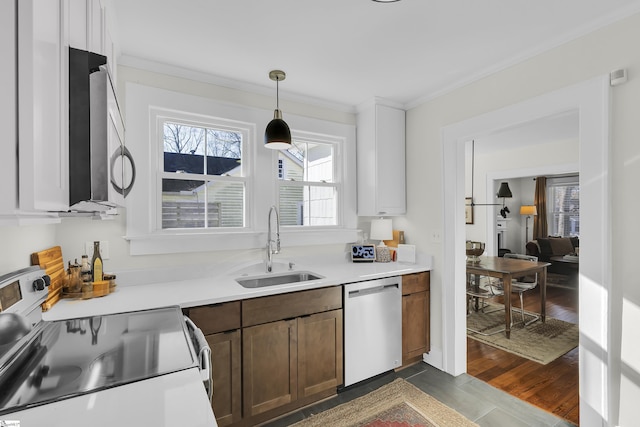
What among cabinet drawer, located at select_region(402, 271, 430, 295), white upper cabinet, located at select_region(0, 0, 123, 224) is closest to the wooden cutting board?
white upper cabinet, located at select_region(0, 0, 123, 224)

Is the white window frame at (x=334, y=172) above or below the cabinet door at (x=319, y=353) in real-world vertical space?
above

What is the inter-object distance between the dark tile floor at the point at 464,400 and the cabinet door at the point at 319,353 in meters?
0.14

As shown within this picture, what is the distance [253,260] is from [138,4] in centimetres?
187

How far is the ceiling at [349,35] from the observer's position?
171cm

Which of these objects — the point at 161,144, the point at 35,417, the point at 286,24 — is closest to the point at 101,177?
the point at 35,417

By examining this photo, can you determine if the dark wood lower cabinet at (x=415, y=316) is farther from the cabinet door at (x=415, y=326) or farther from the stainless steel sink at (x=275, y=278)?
the stainless steel sink at (x=275, y=278)

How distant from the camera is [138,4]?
168 centimetres

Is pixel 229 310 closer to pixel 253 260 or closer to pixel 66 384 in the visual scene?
pixel 253 260

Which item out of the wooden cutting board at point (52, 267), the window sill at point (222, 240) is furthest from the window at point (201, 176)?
the wooden cutting board at point (52, 267)

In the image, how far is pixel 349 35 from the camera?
197 cm

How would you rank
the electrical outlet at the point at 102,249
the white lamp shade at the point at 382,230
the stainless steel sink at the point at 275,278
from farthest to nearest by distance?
the white lamp shade at the point at 382,230 → the stainless steel sink at the point at 275,278 → the electrical outlet at the point at 102,249

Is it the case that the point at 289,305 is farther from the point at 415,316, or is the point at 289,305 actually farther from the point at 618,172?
the point at 618,172

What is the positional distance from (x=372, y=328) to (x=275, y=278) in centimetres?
88

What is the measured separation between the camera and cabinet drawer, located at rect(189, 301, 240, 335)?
183 cm
